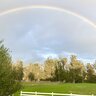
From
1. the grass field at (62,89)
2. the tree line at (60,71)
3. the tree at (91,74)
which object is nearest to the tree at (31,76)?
the tree line at (60,71)

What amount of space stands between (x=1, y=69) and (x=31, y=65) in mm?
130608

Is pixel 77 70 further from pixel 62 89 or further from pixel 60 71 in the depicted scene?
pixel 62 89

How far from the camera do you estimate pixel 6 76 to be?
83.7 feet

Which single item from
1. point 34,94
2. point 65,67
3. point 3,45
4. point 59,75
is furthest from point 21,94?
point 65,67

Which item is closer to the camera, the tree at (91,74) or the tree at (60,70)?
the tree at (60,70)

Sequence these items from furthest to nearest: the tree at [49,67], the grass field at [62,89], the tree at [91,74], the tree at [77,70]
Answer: the tree at [77,70], the tree at [91,74], the tree at [49,67], the grass field at [62,89]

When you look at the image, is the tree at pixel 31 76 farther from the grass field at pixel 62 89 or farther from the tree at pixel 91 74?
the grass field at pixel 62 89

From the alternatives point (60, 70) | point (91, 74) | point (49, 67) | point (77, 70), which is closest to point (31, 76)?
point (49, 67)

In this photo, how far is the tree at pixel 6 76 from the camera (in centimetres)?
2527

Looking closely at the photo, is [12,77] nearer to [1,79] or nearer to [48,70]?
[1,79]

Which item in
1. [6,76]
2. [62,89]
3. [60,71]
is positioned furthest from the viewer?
[60,71]

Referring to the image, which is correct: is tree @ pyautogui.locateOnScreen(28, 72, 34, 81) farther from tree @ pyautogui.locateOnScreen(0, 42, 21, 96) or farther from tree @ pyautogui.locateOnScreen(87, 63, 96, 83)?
tree @ pyautogui.locateOnScreen(0, 42, 21, 96)

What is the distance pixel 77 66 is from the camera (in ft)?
507

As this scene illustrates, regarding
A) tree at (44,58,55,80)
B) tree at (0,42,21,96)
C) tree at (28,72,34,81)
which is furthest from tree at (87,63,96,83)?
tree at (0,42,21,96)
